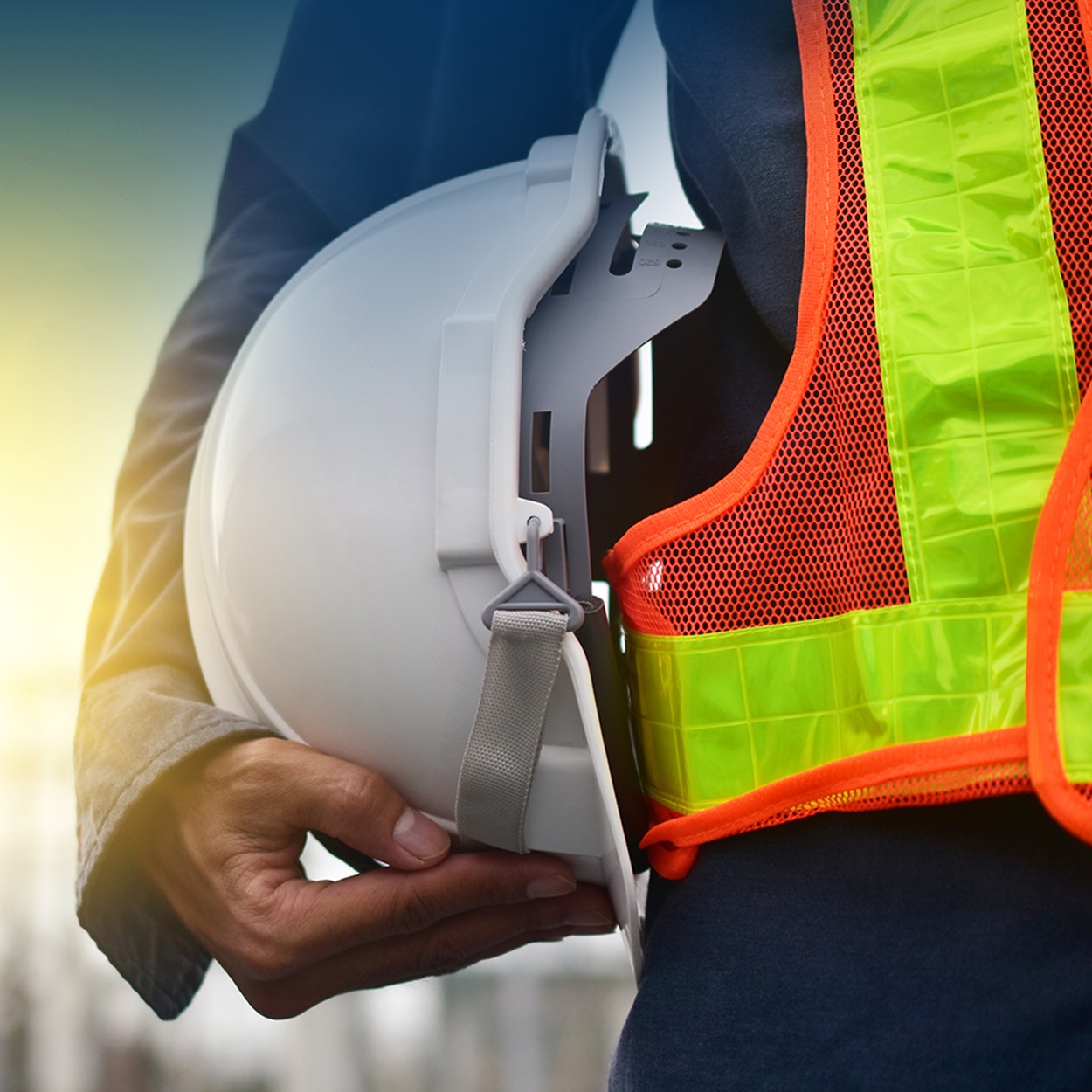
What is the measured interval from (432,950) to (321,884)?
97mm

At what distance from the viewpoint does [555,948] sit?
20.0 ft

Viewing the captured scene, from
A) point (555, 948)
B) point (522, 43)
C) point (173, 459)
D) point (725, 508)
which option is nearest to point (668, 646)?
point (725, 508)

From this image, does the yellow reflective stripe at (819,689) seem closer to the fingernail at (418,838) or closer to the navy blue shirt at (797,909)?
the navy blue shirt at (797,909)

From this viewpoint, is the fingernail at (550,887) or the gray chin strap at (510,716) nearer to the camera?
the gray chin strap at (510,716)

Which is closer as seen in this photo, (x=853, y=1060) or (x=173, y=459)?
(x=853, y=1060)

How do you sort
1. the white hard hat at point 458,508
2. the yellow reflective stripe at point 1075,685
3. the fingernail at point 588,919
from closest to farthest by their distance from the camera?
the yellow reflective stripe at point 1075,685, the white hard hat at point 458,508, the fingernail at point 588,919

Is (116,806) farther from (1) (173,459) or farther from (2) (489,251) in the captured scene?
(2) (489,251)

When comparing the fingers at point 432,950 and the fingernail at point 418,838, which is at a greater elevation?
the fingernail at point 418,838

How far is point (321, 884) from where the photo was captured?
0.62m

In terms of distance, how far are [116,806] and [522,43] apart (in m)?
0.73

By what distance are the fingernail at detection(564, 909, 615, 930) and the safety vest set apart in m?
0.16

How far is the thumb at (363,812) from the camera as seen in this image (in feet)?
1.89

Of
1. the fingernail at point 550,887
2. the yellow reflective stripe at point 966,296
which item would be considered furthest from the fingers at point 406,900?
the yellow reflective stripe at point 966,296

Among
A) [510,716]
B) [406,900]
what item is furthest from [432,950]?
[510,716]
